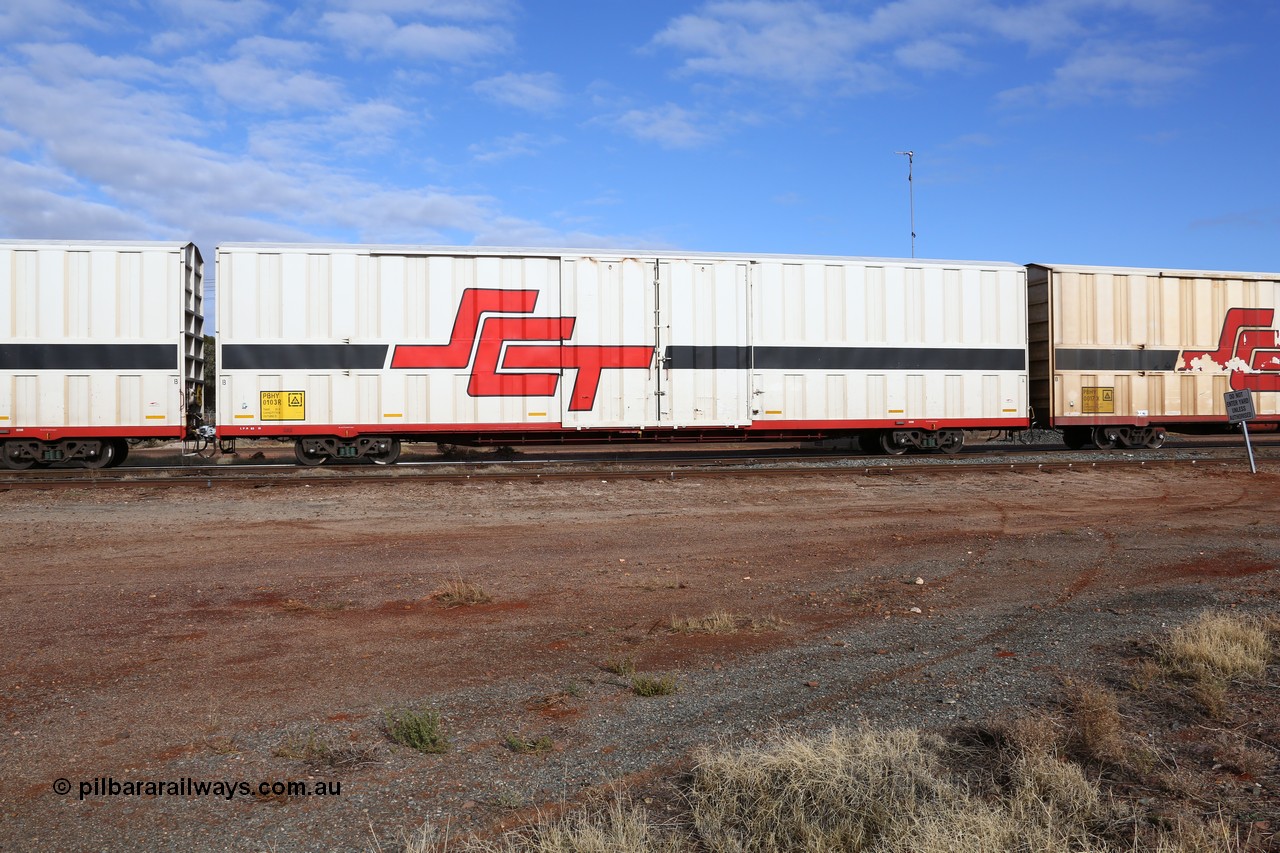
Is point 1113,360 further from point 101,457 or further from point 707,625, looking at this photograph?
point 101,457

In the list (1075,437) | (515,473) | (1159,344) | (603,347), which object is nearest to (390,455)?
(515,473)

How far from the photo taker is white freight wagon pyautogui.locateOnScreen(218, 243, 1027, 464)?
614 inches

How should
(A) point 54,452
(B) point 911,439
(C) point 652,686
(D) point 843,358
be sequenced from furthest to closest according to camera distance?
1. (B) point 911,439
2. (D) point 843,358
3. (A) point 54,452
4. (C) point 652,686

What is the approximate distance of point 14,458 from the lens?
15.1m

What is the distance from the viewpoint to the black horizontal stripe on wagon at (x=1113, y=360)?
1819cm

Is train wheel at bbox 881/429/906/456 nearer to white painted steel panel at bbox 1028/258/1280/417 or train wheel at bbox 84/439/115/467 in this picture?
white painted steel panel at bbox 1028/258/1280/417

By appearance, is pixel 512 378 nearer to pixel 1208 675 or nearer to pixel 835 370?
pixel 835 370

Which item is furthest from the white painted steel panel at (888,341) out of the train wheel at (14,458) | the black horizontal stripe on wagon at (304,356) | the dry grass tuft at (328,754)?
the train wheel at (14,458)

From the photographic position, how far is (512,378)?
16156 millimetres

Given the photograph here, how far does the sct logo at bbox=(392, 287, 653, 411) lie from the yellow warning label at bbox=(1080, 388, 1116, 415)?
34.5 ft

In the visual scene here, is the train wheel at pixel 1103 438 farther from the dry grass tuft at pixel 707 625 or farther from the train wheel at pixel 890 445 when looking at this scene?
the dry grass tuft at pixel 707 625

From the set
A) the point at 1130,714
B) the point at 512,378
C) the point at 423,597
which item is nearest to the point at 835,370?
the point at 512,378

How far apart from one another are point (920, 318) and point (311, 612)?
14259mm

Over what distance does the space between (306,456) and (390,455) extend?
1.58m
